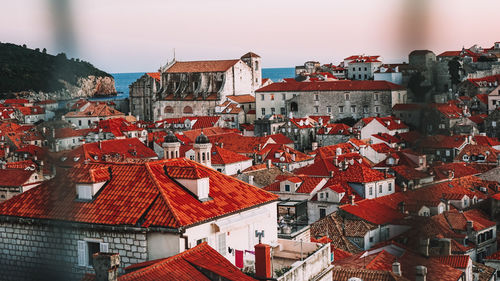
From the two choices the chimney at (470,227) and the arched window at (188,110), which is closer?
the chimney at (470,227)

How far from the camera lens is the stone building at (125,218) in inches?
283

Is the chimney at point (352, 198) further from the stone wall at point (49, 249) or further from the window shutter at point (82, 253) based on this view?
the window shutter at point (82, 253)

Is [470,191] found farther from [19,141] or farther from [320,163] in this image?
[19,141]

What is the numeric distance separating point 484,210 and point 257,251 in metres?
15.0

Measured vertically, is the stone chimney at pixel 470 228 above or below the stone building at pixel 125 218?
below

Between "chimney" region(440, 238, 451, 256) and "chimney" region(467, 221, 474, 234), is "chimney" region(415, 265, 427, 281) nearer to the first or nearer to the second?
"chimney" region(440, 238, 451, 256)

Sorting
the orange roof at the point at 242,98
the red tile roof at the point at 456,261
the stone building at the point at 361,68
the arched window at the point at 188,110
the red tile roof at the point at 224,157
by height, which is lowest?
the red tile roof at the point at 456,261

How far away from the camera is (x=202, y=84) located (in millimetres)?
51719

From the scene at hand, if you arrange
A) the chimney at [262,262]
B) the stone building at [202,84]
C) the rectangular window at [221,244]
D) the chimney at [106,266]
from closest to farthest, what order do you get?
the chimney at [106,266] < the chimney at [262,262] < the rectangular window at [221,244] < the stone building at [202,84]

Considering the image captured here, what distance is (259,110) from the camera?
153 ft

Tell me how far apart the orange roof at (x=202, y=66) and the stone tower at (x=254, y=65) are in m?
1.84

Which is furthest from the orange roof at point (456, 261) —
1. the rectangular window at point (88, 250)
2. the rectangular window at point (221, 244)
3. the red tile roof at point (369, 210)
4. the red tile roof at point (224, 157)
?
the red tile roof at point (224, 157)

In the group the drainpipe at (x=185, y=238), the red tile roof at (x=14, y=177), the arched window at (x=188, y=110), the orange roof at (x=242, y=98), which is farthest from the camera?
the arched window at (x=188, y=110)

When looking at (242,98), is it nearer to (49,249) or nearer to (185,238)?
→ (49,249)
